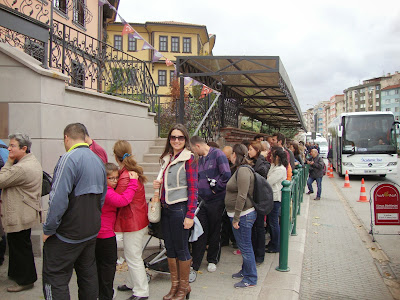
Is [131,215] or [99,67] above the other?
[99,67]

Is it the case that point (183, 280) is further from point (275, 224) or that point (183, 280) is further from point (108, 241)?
point (275, 224)

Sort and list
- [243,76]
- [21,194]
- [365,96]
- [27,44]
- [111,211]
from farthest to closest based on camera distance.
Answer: [365,96], [243,76], [27,44], [21,194], [111,211]

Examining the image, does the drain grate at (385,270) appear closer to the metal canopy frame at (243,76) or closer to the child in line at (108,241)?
the child in line at (108,241)

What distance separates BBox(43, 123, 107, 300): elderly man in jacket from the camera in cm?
291

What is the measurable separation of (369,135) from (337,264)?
13.6m

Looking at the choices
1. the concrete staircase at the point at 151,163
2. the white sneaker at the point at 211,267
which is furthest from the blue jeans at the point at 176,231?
the concrete staircase at the point at 151,163

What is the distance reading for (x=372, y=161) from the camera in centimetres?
1719

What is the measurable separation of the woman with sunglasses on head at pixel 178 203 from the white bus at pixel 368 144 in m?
15.3

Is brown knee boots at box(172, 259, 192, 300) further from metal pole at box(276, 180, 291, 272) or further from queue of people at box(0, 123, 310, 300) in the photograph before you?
metal pole at box(276, 180, 291, 272)

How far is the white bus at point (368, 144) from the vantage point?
674 inches

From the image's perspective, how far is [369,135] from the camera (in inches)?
691

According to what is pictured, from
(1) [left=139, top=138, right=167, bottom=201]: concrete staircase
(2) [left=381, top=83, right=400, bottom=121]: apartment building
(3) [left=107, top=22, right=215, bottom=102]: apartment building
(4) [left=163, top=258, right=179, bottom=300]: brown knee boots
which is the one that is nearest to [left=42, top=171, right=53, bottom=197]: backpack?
(4) [left=163, top=258, right=179, bottom=300]: brown knee boots

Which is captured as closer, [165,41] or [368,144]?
[368,144]

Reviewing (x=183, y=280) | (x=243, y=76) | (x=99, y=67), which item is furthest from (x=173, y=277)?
(x=243, y=76)
